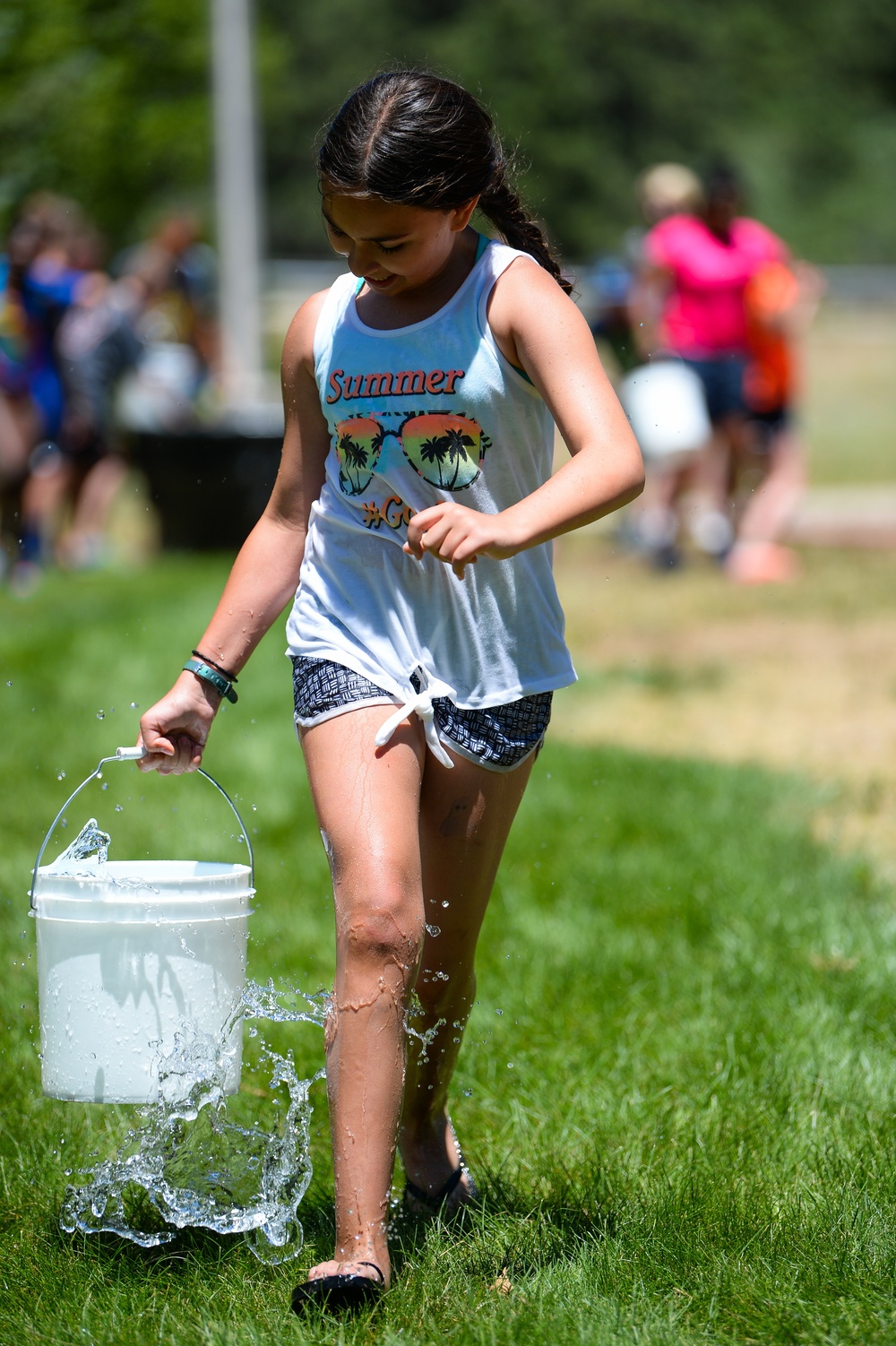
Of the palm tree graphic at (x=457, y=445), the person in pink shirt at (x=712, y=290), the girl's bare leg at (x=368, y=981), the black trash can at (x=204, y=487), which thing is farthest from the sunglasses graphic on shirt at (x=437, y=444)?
the black trash can at (x=204, y=487)

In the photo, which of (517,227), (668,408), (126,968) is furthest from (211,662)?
(668,408)

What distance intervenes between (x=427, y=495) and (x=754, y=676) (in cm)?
483

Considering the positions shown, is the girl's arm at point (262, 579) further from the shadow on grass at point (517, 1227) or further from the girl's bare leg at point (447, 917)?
the shadow on grass at point (517, 1227)

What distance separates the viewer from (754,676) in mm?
7223

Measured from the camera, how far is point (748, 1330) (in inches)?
91.7

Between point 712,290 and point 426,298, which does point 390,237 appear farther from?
point 712,290

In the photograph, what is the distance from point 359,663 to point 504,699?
0.24 m

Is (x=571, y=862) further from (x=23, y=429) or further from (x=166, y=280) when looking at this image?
(x=166, y=280)

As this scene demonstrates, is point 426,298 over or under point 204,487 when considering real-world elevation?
under

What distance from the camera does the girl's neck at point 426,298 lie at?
2.62 meters

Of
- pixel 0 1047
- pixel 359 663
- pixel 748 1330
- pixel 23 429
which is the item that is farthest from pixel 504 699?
pixel 23 429

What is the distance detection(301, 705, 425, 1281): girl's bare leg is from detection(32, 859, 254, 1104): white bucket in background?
0.74 feet

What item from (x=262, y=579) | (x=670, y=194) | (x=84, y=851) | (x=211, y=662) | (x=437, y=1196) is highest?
(x=670, y=194)

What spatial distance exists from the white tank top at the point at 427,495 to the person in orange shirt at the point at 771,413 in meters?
6.76
